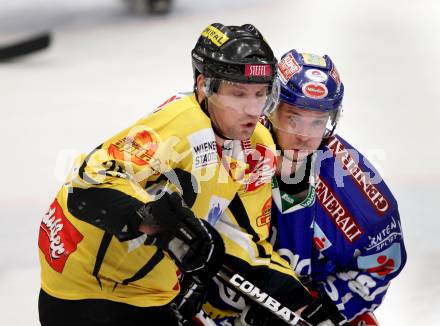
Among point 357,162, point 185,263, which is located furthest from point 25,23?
point 185,263

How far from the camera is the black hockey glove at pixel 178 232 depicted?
1735mm

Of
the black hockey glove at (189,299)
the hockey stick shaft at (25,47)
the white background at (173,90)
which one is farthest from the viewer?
the hockey stick shaft at (25,47)

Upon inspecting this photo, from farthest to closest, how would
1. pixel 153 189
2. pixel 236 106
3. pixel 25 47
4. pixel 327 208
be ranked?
pixel 25 47 → pixel 327 208 → pixel 236 106 → pixel 153 189

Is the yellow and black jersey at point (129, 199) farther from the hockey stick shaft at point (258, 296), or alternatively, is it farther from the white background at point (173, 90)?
the white background at point (173, 90)

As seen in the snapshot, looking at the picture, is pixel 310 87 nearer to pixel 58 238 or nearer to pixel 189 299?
pixel 189 299

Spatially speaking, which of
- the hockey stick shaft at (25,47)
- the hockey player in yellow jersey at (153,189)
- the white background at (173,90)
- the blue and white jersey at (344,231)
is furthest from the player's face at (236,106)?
the hockey stick shaft at (25,47)

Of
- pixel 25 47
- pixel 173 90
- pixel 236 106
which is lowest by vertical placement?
pixel 25 47

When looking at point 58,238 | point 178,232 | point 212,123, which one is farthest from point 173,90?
point 178,232

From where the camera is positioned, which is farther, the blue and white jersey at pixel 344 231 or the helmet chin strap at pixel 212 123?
the blue and white jersey at pixel 344 231

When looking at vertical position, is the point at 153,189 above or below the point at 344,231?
above

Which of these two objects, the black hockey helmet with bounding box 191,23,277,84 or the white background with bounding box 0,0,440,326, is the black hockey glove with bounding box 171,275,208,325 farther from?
the white background with bounding box 0,0,440,326

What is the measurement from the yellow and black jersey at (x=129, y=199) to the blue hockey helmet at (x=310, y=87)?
29cm

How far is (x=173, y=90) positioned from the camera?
5.94 meters

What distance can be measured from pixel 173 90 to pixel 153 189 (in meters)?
3.94
